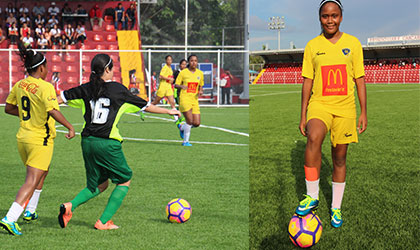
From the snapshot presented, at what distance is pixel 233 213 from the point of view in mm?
4836

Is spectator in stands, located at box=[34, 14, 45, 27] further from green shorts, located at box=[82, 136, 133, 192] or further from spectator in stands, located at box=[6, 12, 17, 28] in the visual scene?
green shorts, located at box=[82, 136, 133, 192]

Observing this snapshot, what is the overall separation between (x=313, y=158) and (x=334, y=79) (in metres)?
0.75

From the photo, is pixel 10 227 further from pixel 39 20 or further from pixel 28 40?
pixel 39 20

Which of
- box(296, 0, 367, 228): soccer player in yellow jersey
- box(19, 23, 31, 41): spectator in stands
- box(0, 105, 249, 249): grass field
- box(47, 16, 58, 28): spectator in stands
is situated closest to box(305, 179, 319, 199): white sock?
box(296, 0, 367, 228): soccer player in yellow jersey

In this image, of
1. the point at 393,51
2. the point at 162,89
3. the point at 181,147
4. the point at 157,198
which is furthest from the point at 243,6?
the point at 393,51

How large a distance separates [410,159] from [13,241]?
6.31 m

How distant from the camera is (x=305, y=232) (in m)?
3.95

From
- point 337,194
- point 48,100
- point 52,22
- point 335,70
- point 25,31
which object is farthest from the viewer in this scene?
point 52,22

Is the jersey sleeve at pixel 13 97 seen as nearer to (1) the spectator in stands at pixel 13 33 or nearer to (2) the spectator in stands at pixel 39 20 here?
(1) the spectator in stands at pixel 13 33

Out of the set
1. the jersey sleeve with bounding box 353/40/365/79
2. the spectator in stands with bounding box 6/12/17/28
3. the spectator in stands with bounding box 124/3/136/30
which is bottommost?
the jersey sleeve with bounding box 353/40/365/79

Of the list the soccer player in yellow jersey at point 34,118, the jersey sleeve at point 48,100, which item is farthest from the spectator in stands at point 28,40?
the jersey sleeve at point 48,100

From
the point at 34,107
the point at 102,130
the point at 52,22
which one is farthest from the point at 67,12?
the point at 102,130

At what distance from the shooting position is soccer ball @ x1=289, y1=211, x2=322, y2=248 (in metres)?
3.95

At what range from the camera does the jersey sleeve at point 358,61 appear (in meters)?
4.45
